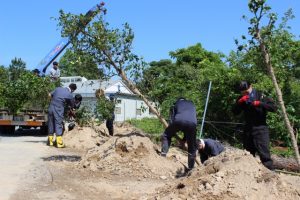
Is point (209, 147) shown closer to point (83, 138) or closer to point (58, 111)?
point (58, 111)

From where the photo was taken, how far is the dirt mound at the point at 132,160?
930 centimetres

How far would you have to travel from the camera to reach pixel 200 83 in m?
17.5

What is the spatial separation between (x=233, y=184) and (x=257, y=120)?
7.12 feet

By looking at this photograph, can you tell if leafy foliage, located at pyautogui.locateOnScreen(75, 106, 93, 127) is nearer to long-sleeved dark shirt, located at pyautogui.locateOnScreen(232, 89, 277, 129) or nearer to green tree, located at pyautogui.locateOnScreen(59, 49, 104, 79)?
green tree, located at pyautogui.locateOnScreen(59, 49, 104, 79)

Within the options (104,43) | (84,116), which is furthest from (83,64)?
(84,116)

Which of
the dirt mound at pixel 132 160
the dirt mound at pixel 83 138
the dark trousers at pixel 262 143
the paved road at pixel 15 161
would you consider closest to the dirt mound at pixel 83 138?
the dirt mound at pixel 83 138

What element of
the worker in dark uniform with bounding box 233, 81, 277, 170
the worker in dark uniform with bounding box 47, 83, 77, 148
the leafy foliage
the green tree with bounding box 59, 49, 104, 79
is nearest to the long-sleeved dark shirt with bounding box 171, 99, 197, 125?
the worker in dark uniform with bounding box 233, 81, 277, 170

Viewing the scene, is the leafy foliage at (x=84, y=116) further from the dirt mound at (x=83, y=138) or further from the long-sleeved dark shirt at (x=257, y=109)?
the long-sleeved dark shirt at (x=257, y=109)

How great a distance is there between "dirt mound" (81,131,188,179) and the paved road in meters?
1.32

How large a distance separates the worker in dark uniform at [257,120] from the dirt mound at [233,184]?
1306 mm

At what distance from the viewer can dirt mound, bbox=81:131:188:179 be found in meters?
9.30

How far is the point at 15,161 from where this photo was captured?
1054cm

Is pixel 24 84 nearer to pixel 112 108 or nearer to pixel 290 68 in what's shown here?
pixel 112 108

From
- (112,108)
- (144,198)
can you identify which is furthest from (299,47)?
(144,198)
